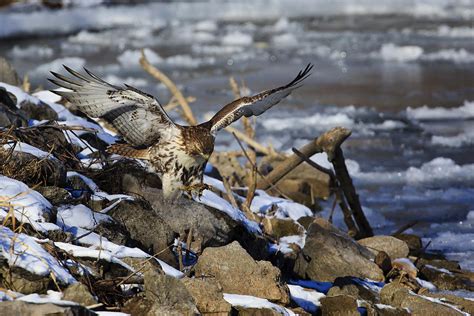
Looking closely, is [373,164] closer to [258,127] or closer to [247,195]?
[258,127]

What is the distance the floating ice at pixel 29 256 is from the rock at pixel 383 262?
8.43 ft

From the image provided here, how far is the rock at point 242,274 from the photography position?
15.9ft

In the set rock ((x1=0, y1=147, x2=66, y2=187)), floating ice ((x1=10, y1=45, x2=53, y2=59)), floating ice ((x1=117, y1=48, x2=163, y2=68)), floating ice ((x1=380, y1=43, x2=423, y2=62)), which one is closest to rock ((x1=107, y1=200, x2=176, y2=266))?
rock ((x1=0, y1=147, x2=66, y2=187))

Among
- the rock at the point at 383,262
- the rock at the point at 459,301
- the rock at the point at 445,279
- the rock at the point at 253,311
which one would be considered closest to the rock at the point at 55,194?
the rock at the point at 253,311

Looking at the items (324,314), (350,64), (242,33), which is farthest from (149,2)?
(324,314)

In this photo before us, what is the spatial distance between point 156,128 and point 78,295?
155cm

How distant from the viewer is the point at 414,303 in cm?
531

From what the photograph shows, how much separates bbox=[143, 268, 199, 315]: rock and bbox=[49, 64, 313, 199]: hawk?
1.15 m

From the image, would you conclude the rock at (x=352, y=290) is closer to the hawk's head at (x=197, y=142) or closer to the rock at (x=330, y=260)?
the rock at (x=330, y=260)

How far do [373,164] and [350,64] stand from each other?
6.42 m

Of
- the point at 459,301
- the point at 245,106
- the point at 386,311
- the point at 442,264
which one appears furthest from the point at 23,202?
the point at 442,264

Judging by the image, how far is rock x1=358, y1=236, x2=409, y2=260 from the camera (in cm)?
651

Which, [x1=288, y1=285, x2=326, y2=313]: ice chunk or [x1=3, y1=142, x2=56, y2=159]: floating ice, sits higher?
[x1=3, y1=142, x2=56, y2=159]: floating ice

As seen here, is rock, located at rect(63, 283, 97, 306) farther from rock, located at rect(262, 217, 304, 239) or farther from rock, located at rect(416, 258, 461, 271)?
rock, located at rect(416, 258, 461, 271)
